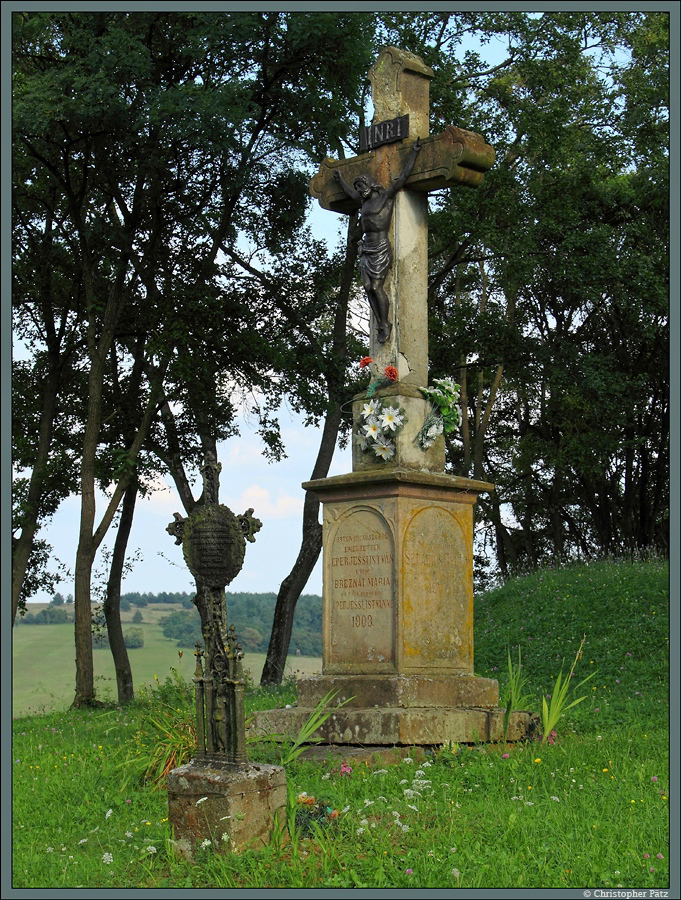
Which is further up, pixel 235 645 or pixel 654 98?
pixel 654 98

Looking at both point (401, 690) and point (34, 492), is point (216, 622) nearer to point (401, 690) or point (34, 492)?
point (401, 690)

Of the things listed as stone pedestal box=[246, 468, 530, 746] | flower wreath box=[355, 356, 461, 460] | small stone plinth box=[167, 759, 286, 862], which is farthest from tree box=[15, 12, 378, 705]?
small stone plinth box=[167, 759, 286, 862]

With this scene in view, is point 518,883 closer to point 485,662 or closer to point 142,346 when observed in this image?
point 485,662

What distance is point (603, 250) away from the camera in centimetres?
1900

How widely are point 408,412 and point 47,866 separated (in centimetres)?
485

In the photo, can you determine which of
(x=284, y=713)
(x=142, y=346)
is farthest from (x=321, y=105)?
(x=284, y=713)

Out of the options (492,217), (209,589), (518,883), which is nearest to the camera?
(518,883)

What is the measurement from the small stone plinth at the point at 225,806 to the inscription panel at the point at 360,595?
285 cm

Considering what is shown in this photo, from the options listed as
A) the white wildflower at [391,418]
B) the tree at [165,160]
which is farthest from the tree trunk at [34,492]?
the white wildflower at [391,418]

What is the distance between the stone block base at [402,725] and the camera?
834cm

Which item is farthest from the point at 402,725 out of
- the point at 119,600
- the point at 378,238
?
the point at 119,600

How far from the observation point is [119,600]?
1959 cm

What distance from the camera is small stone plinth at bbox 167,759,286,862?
5.93 m

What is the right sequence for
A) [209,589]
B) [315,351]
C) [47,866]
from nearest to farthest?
[47,866], [209,589], [315,351]
